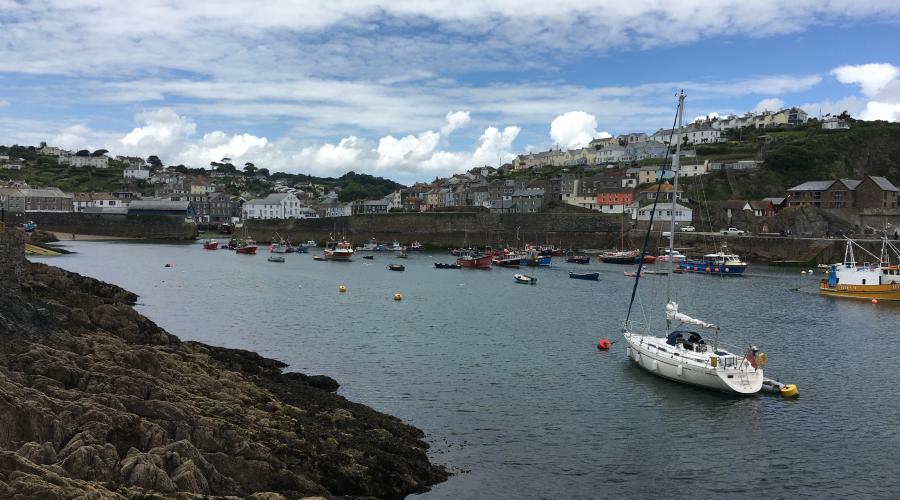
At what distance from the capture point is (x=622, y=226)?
111m

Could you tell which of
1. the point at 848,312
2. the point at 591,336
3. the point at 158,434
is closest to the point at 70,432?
the point at 158,434

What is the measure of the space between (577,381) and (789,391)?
25.6 feet

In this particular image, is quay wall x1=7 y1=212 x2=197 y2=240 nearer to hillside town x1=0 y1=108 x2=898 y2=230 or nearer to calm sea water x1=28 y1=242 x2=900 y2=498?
hillside town x1=0 y1=108 x2=898 y2=230

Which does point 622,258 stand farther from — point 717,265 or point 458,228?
point 458,228

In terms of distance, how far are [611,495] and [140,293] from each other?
151 ft

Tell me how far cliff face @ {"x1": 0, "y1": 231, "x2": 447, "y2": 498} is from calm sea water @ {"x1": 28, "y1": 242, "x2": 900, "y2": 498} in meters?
2.14

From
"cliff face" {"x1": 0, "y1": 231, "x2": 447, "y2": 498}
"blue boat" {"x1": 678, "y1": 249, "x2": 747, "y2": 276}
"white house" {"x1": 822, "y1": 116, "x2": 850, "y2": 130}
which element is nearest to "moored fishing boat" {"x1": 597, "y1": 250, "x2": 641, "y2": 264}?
"blue boat" {"x1": 678, "y1": 249, "x2": 747, "y2": 276}

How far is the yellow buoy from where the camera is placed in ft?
87.0

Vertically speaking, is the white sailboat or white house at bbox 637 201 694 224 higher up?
white house at bbox 637 201 694 224

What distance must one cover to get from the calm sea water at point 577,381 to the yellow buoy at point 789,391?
18.3 inches

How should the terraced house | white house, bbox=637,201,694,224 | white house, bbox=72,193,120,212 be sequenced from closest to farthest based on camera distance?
1. the terraced house
2. white house, bbox=637,201,694,224
3. white house, bbox=72,193,120,212

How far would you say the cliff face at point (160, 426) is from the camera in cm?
1220

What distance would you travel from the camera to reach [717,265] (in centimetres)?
7906

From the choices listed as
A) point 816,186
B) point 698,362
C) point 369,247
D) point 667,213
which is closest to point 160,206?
point 369,247
